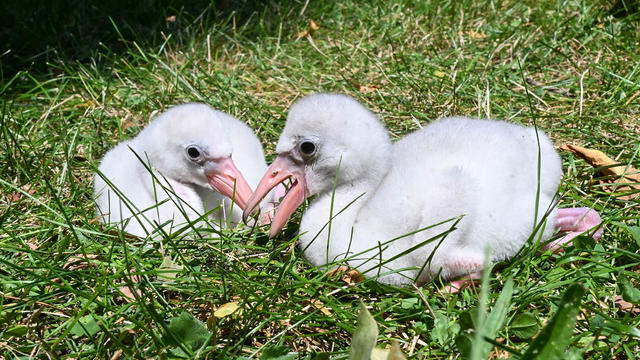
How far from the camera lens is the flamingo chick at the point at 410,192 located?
8.57ft

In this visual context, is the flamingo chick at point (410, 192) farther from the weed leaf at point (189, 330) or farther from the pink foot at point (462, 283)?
the weed leaf at point (189, 330)

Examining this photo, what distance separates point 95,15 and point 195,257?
11.9ft

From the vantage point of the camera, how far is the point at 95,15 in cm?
562

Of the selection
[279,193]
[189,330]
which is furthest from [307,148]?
[189,330]

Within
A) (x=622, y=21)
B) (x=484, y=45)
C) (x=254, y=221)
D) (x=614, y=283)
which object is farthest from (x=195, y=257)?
(x=622, y=21)

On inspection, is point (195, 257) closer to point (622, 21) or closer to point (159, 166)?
point (159, 166)

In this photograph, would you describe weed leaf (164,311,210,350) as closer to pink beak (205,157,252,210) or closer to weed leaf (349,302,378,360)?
weed leaf (349,302,378,360)

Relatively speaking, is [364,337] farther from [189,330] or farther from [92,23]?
[92,23]

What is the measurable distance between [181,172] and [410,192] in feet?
3.99

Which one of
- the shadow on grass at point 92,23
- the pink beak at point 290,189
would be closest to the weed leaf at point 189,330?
the pink beak at point 290,189

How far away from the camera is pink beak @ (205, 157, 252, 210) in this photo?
3053 millimetres

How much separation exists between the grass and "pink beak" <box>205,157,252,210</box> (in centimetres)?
20

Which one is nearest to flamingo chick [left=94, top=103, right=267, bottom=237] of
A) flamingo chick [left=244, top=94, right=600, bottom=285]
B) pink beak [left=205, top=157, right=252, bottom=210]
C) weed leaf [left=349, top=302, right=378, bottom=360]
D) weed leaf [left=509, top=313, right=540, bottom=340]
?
pink beak [left=205, top=157, right=252, bottom=210]

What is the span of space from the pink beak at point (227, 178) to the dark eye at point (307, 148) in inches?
15.4
